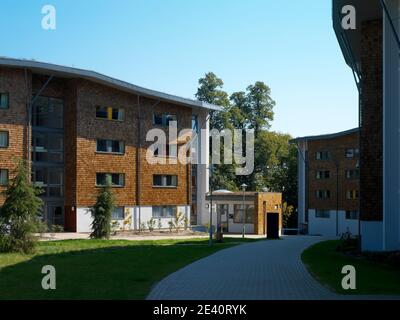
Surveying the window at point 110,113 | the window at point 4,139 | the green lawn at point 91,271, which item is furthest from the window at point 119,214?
the green lawn at point 91,271

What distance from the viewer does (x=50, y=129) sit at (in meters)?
40.8

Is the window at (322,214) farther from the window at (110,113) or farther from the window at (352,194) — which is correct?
the window at (110,113)

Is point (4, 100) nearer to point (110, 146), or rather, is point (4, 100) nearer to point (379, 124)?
point (110, 146)

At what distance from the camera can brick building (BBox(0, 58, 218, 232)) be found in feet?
123

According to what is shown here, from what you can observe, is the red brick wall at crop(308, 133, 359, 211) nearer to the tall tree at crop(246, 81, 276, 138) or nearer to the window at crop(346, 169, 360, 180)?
the window at crop(346, 169, 360, 180)

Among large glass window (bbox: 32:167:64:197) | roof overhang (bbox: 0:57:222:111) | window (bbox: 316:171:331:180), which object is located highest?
roof overhang (bbox: 0:57:222:111)

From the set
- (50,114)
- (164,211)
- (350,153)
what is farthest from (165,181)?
(350,153)

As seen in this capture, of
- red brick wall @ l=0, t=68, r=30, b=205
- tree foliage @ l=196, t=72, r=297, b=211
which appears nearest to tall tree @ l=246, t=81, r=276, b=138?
tree foliage @ l=196, t=72, r=297, b=211

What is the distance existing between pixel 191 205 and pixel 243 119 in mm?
21849

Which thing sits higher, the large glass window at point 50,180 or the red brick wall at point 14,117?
the red brick wall at point 14,117

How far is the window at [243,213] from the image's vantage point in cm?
4944

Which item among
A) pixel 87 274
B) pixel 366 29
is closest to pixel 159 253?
pixel 87 274

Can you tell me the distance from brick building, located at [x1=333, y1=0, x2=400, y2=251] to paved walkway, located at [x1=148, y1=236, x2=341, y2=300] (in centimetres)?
348
